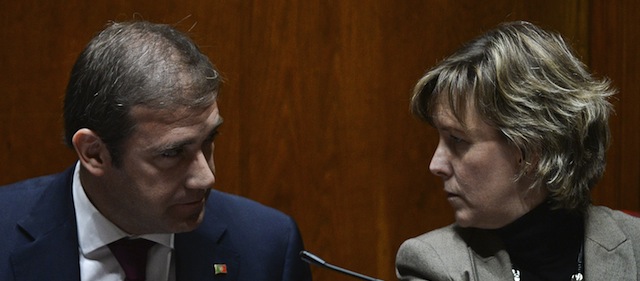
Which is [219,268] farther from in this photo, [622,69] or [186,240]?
[622,69]

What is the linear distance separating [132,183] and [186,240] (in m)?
0.19

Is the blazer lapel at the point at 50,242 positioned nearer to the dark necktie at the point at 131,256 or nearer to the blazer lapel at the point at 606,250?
the dark necktie at the point at 131,256

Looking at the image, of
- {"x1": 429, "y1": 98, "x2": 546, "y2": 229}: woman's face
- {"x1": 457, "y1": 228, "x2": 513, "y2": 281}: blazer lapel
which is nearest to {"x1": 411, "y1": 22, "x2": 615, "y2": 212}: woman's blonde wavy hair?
{"x1": 429, "y1": 98, "x2": 546, "y2": 229}: woman's face

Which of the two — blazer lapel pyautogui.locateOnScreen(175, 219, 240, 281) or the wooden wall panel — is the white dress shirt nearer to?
blazer lapel pyautogui.locateOnScreen(175, 219, 240, 281)

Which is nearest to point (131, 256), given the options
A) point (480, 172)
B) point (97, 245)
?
point (97, 245)

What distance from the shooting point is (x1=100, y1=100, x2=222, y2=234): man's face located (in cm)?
166

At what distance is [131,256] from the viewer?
69.8 inches

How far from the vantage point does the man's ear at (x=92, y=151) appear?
1.71 meters

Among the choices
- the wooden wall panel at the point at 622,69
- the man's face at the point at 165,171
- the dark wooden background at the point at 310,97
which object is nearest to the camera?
the man's face at the point at 165,171

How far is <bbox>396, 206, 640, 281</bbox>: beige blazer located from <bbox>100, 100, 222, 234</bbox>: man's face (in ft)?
1.21

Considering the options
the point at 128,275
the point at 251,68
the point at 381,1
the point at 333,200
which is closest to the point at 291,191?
the point at 333,200

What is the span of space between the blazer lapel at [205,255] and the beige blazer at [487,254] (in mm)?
287

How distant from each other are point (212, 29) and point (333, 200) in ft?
1.45

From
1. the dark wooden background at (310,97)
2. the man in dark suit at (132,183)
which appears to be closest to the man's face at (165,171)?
the man in dark suit at (132,183)
